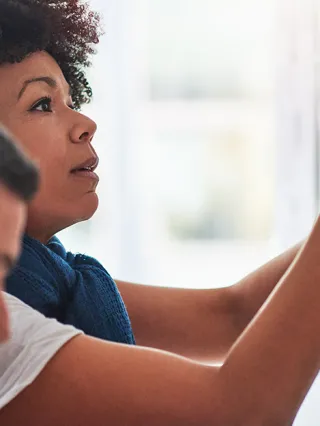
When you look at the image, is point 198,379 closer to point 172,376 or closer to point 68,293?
point 172,376

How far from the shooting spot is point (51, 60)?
84cm

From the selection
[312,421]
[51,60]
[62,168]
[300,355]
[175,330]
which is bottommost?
[312,421]

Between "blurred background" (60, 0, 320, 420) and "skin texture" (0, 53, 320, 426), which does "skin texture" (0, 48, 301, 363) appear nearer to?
"skin texture" (0, 53, 320, 426)

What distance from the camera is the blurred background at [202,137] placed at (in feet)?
7.74

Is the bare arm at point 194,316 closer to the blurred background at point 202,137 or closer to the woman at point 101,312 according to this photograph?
the woman at point 101,312

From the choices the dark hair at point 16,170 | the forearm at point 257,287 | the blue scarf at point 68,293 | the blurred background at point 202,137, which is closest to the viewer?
the dark hair at point 16,170

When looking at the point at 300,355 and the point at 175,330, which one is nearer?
the point at 300,355

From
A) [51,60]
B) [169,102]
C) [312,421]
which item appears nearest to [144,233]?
[169,102]

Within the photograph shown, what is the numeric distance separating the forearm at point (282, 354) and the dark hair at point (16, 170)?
38cm

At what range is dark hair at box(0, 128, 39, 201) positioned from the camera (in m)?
0.25

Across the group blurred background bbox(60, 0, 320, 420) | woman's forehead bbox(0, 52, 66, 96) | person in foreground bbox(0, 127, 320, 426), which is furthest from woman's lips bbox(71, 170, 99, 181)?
blurred background bbox(60, 0, 320, 420)

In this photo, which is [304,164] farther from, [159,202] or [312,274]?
[312,274]

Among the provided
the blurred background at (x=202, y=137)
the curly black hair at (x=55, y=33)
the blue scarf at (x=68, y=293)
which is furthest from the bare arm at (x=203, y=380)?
the blurred background at (x=202, y=137)

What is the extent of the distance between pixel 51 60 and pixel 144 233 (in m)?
1.66
